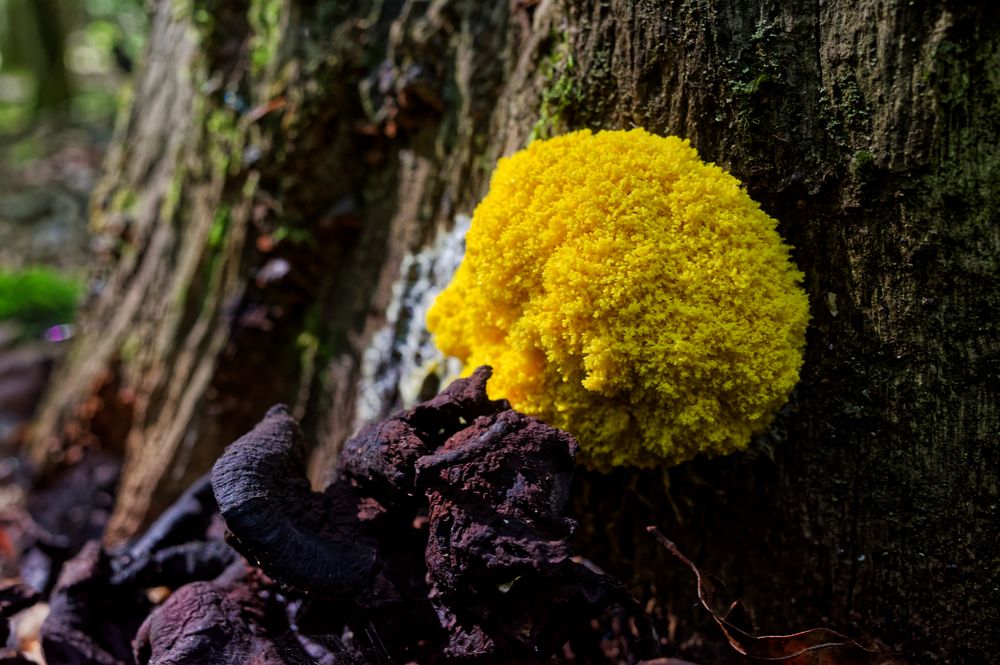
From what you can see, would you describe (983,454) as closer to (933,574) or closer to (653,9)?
(933,574)

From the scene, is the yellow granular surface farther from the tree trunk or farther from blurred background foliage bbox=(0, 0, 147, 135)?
blurred background foliage bbox=(0, 0, 147, 135)

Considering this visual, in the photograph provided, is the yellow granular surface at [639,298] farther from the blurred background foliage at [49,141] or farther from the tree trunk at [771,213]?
the blurred background foliage at [49,141]

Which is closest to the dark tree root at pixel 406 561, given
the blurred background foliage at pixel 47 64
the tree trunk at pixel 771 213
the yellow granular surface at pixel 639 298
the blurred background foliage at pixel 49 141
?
the yellow granular surface at pixel 639 298

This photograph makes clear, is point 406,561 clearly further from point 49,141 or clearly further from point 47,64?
point 47,64

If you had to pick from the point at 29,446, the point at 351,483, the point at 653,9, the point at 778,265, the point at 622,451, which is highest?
the point at 653,9

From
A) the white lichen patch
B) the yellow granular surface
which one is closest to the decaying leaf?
the yellow granular surface

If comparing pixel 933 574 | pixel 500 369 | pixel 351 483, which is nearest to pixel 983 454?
pixel 933 574

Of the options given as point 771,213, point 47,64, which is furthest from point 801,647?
point 47,64
